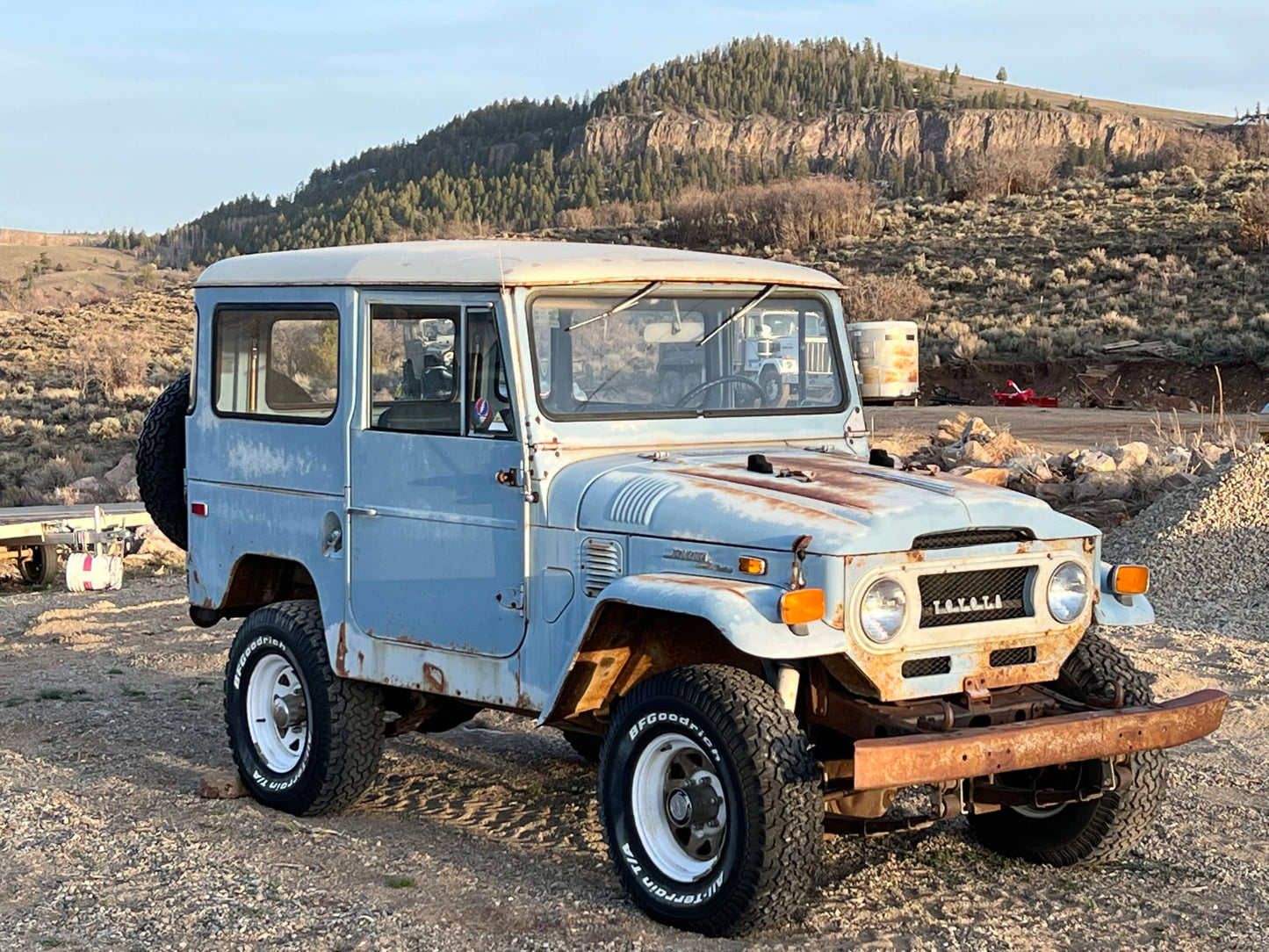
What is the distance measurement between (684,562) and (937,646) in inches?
34.4

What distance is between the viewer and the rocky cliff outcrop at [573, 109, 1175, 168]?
89.6 metres

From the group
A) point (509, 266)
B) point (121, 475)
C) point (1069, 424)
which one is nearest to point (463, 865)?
point (509, 266)

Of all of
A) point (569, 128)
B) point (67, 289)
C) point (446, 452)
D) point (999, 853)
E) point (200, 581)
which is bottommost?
point (999, 853)

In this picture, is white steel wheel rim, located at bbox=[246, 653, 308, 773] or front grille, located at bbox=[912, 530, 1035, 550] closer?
front grille, located at bbox=[912, 530, 1035, 550]

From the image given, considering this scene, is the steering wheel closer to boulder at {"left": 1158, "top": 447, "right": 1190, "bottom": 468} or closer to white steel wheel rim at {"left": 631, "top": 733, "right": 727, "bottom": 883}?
white steel wheel rim at {"left": 631, "top": 733, "right": 727, "bottom": 883}

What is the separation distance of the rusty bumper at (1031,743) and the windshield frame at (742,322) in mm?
1826

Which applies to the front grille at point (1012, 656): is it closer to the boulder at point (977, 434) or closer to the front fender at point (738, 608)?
the front fender at point (738, 608)

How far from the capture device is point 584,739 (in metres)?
7.62

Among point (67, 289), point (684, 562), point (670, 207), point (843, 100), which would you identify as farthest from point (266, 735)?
point (843, 100)

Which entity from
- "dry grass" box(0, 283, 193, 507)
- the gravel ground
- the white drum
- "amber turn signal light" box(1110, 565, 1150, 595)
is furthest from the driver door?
"dry grass" box(0, 283, 193, 507)

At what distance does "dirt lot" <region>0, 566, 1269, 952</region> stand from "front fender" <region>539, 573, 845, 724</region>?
0.99 metres

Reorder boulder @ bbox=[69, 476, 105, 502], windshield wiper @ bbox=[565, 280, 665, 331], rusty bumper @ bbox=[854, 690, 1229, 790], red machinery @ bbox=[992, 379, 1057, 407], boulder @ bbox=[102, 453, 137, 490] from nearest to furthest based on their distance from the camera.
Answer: rusty bumper @ bbox=[854, 690, 1229, 790], windshield wiper @ bbox=[565, 280, 665, 331], boulder @ bbox=[69, 476, 105, 502], boulder @ bbox=[102, 453, 137, 490], red machinery @ bbox=[992, 379, 1057, 407]

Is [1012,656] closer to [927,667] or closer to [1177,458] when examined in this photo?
[927,667]

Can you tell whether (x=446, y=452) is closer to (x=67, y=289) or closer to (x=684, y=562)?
(x=684, y=562)
